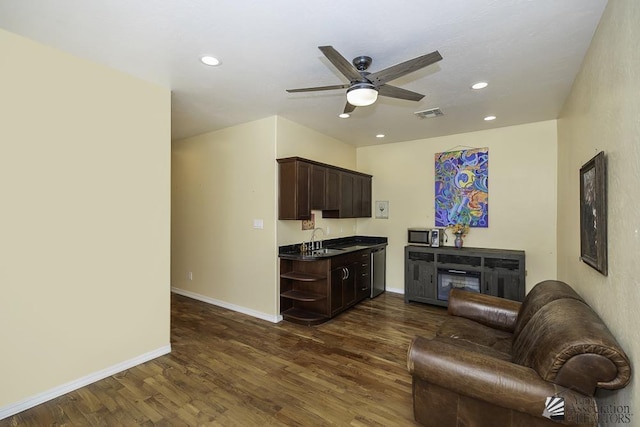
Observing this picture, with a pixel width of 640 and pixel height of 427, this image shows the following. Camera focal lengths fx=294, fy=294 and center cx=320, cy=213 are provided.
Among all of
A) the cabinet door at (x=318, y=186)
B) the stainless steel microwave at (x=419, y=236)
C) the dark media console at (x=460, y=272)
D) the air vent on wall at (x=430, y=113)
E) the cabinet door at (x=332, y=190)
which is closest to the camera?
the air vent on wall at (x=430, y=113)

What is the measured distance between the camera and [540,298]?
2.31 metres

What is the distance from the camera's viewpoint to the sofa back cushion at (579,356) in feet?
4.63

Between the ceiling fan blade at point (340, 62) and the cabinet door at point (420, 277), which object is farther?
the cabinet door at point (420, 277)

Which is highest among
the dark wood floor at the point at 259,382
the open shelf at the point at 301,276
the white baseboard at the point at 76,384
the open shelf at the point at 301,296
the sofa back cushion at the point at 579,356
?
the sofa back cushion at the point at 579,356

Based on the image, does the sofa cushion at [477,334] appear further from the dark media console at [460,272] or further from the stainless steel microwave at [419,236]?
the stainless steel microwave at [419,236]

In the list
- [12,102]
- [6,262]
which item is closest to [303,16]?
[12,102]

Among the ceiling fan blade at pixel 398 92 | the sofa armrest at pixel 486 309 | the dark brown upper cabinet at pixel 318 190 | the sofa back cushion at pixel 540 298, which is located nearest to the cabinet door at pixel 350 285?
the dark brown upper cabinet at pixel 318 190

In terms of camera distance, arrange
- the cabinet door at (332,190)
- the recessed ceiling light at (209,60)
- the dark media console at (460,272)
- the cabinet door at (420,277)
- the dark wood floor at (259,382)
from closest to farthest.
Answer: the dark wood floor at (259,382) → the recessed ceiling light at (209,60) → the dark media console at (460,272) → the cabinet door at (332,190) → the cabinet door at (420,277)

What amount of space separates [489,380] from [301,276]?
2.62 meters

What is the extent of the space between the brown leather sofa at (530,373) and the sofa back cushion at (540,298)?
2 cm

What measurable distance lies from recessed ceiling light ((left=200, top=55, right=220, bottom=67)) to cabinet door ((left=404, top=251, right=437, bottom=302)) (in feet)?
12.4

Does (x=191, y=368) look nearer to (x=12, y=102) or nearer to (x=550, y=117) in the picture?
(x=12, y=102)

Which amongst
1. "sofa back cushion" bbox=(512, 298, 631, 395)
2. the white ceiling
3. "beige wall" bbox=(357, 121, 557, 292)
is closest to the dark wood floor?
"sofa back cushion" bbox=(512, 298, 631, 395)

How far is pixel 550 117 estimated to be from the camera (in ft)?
13.0
